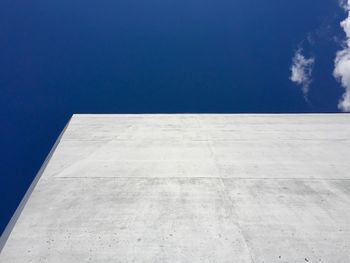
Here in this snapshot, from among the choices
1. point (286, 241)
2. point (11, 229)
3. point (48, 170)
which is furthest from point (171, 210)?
point (48, 170)

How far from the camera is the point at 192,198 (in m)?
3.08

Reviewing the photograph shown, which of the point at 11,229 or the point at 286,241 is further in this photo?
the point at 11,229

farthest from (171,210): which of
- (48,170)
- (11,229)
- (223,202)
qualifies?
(48,170)

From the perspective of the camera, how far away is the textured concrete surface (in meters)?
2.43

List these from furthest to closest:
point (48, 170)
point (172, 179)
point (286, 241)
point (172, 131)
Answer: point (172, 131) → point (48, 170) → point (172, 179) → point (286, 241)

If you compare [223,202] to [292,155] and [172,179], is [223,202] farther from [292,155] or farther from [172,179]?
[292,155]

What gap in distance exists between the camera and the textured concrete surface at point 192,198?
7.96 feet

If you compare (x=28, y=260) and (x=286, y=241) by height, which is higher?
(x=286, y=241)

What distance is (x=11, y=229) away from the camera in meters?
2.70

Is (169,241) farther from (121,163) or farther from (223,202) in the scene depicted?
(121,163)

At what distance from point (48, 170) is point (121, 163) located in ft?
2.96

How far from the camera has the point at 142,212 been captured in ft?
9.46

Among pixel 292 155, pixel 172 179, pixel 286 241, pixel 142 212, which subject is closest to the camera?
pixel 286 241

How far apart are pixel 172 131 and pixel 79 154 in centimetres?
154
